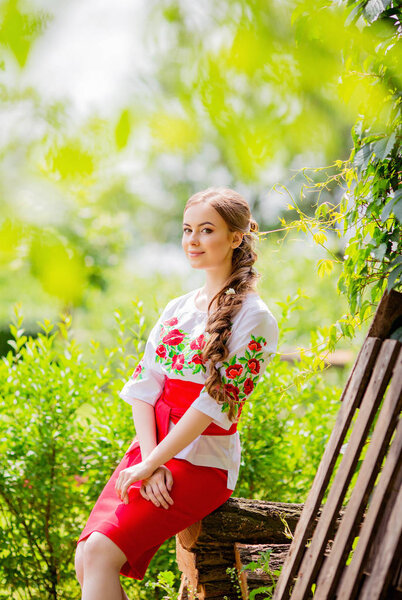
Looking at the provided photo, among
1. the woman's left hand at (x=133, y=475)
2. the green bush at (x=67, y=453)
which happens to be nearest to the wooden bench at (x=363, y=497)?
the woman's left hand at (x=133, y=475)

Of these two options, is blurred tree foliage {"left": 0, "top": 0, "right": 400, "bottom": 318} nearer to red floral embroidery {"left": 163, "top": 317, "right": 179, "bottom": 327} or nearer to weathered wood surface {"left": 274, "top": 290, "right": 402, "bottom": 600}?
weathered wood surface {"left": 274, "top": 290, "right": 402, "bottom": 600}

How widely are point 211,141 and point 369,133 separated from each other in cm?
75

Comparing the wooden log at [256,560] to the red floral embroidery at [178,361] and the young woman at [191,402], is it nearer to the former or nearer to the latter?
the young woman at [191,402]

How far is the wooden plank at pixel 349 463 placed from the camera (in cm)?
143

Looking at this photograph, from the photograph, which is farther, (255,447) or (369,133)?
(255,447)

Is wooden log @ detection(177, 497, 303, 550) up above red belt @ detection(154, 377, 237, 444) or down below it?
below

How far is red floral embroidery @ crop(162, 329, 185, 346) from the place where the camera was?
→ 2.00 m

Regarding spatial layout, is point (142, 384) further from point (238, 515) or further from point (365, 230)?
point (365, 230)

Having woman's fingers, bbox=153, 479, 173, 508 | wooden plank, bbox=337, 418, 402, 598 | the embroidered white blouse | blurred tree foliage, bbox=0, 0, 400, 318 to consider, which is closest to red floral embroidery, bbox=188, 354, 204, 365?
the embroidered white blouse

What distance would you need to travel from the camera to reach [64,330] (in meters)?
2.77

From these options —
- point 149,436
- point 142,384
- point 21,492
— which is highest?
point 142,384

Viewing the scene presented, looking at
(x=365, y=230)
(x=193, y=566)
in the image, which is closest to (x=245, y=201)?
(x=365, y=230)

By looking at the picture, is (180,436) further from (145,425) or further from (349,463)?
(349,463)

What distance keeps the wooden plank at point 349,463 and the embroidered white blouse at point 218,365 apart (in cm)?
46
